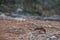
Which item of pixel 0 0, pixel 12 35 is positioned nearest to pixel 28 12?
pixel 0 0

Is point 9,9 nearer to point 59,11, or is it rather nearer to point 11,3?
point 11,3

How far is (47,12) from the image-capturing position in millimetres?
14133

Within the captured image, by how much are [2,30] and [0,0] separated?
24.4ft

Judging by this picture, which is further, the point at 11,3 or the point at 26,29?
the point at 11,3

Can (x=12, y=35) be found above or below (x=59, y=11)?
below

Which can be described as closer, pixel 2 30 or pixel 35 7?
pixel 2 30

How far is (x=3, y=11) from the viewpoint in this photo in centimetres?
1274

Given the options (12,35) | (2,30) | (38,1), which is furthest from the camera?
(38,1)

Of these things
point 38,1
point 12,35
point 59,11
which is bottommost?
point 12,35

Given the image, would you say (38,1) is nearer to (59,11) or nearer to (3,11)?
(59,11)

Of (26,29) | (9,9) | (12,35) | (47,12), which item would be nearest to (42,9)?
(47,12)

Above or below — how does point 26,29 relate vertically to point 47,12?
below

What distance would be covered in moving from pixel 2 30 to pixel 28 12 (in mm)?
6668

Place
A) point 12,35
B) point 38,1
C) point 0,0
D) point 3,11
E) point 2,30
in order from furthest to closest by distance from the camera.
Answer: point 38,1
point 0,0
point 3,11
point 2,30
point 12,35
